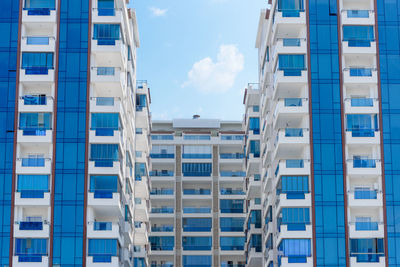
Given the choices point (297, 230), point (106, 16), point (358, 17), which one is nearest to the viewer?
point (297, 230)

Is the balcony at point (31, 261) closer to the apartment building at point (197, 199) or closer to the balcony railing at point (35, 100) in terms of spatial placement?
the balcony railing at point (35, 100)

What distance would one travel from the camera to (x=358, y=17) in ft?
277

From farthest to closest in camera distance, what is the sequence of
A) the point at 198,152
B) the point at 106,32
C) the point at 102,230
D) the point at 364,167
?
the point at 198,152
the point at 106,32
the point at 364,167
the point at 102,230

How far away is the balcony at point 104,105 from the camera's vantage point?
8181 centimetres

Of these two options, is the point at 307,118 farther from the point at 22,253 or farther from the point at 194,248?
the point at 194,248

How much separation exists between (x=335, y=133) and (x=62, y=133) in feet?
80.9

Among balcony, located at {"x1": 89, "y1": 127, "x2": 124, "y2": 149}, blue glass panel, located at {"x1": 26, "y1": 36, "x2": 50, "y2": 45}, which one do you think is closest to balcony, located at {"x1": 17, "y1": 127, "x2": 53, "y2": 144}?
balcony, located at {"x1": 89, "y1": 127, "x2": 124, "y2": 149}

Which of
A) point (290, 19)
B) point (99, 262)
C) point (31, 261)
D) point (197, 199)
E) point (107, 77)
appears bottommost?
point (99, 262)

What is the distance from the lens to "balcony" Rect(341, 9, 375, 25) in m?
84.2

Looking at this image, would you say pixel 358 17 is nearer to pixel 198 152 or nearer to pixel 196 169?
pixel 198 152

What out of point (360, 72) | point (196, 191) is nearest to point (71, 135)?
point (360, 72)

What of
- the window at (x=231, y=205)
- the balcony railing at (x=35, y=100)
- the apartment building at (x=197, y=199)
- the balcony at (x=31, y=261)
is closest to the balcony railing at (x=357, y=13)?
the balcony railing at (x=35, y=100)

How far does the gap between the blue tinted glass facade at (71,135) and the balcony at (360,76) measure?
23.9m

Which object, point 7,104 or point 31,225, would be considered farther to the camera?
point 7,104
